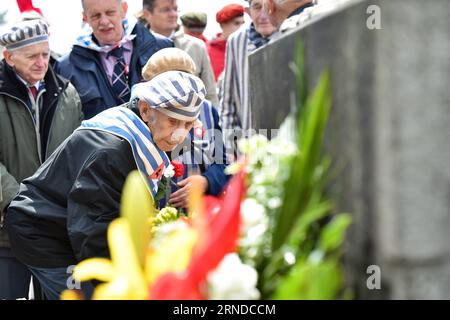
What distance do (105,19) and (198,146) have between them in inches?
40.6

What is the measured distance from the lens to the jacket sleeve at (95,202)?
3.37 meters

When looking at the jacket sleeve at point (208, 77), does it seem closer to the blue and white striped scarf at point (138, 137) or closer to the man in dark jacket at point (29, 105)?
the man in dark jacket at point (29, 105)

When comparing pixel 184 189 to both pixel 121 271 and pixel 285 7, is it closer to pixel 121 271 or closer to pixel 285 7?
pixel 285 7

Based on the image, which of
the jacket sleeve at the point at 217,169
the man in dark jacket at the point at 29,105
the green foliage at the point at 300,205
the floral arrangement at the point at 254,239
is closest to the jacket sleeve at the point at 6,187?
the man in dark jacket at the point at 29,105

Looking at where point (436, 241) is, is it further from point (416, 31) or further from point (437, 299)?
point (416, 31)

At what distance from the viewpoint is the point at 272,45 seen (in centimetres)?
277

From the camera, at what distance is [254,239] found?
199 centimetres

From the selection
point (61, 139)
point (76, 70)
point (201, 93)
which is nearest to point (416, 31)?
point (201, 93)

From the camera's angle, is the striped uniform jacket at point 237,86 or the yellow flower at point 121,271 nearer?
the yellow flower at point 121,271

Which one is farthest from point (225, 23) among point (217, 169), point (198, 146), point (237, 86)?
point (217, 169)

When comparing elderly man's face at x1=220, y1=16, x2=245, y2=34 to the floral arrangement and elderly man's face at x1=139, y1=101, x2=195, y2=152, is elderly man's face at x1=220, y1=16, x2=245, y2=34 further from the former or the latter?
the floral arrangement

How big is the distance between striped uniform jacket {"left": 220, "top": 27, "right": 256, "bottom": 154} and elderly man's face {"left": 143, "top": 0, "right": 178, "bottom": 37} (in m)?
0.91

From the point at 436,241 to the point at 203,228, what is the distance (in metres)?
0.45
